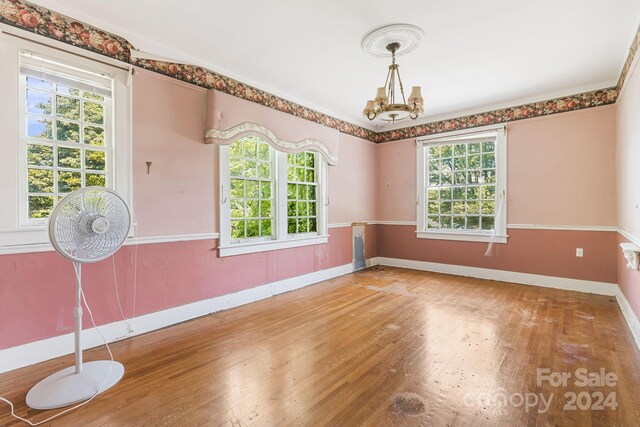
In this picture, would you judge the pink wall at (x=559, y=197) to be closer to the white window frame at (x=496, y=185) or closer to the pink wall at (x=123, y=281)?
the white window frame at (x=496, y=185)

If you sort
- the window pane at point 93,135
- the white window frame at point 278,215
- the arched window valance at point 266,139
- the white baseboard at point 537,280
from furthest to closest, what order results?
the white window frame at point 278,215 < the arched window valance at point 266,139 < the white baseboard at point 537,280 < the window pane at point 93,135

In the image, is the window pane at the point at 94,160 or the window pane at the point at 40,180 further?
the window pane at the point at 94,160

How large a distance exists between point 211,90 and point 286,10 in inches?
49.7

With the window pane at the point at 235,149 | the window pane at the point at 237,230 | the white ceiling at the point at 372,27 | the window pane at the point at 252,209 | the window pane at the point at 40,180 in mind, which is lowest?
the window pane at the point at 237,230

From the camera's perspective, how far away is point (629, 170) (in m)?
2.94

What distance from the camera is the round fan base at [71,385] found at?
5.77ft

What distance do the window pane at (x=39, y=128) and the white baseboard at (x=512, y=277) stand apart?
4.83 m

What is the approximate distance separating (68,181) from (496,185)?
5078mm

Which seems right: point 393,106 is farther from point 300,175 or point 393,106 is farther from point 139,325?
point 139,325

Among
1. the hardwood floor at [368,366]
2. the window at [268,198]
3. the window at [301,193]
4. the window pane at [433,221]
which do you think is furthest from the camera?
the window pane at [433,221]

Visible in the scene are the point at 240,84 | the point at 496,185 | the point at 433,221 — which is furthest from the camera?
the point at 433,221

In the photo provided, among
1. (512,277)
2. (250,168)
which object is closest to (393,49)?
(250,168)

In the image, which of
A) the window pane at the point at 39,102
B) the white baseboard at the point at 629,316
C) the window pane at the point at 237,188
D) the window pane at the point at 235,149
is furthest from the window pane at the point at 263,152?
the white baseboard at the point at 629,316

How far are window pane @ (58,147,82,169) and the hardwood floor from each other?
4.83ft
